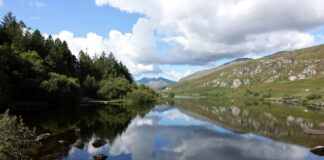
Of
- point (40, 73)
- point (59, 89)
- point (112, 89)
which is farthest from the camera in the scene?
point (112, 89)

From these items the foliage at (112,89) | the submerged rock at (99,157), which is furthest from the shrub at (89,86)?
the submerged rock at (99,157)

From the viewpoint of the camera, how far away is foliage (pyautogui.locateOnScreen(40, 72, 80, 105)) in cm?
6994

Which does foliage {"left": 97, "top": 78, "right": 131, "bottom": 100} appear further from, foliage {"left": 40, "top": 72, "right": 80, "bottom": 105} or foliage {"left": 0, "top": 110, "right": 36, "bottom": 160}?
foliage {"left": 0, "top": 110, "right": 36, "bottom": 160}

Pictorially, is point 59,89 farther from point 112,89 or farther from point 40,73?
point 112,89

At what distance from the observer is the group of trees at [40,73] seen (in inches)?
2389

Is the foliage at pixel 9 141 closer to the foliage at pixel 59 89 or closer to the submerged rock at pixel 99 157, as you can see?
the submerged rock at pixel 99 157

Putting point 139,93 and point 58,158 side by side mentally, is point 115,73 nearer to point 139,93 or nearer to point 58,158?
point 139,93

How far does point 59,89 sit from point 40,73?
8.45m

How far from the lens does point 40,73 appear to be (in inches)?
2785

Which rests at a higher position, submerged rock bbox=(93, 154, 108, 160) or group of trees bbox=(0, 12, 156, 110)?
group of trees bbox=(0, 12, 156, 110)

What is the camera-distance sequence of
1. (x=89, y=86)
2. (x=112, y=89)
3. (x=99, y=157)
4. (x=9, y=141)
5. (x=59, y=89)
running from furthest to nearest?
(x=112, y=89) < (x=89, y=86) < (x=59, y=89) < (x=99, y=157) < (x=9, y=141)

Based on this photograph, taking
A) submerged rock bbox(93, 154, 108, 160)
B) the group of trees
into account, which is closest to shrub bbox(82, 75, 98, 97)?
the group of trees

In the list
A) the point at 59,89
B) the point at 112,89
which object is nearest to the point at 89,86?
the point at 112,89

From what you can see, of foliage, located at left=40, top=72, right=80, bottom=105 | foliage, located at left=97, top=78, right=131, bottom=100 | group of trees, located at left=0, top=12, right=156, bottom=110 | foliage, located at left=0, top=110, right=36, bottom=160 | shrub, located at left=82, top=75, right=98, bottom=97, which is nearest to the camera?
foliage, located at left=0, top=110, right=36, bottom=160
